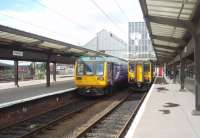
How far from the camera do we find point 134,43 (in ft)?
225

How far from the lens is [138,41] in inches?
2778

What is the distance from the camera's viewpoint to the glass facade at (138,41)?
226 ft

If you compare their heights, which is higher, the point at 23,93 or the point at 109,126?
the point at 23,93

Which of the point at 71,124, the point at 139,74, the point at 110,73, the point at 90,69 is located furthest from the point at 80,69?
the point at 71,124

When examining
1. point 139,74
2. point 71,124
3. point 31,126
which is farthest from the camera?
point 139,74

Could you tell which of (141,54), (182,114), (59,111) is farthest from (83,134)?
(141,54)

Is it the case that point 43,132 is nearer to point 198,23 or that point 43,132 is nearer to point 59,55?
point 198,23

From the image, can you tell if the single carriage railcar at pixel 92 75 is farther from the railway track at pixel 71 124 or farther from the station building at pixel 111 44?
the station building at pixel 111 44

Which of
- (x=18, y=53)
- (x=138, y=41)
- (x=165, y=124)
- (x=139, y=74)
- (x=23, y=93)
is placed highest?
(x=138, y=41)

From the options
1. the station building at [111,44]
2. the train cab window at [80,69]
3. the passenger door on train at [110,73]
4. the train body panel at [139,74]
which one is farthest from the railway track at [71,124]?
the station building at [111,44]

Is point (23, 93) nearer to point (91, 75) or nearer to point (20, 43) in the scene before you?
point (20, 43)

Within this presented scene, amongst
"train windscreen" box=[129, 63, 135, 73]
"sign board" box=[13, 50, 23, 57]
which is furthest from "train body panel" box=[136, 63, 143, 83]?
"sign board" box=[13, 50, 23, 57]

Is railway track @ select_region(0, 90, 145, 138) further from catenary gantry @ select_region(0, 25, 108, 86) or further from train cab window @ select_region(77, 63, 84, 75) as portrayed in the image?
train cab window @ select_region(77, 63, 84, 75)

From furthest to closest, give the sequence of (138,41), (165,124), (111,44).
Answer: (111,44)
(138,41)
(165,124)
